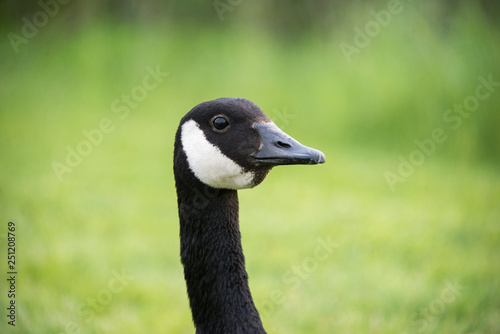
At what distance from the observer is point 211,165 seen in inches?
89.3

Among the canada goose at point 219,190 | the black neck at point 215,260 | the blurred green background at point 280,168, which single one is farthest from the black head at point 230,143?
the blurred green background at point 280,168

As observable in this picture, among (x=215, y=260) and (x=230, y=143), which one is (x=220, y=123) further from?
(x=215, y=260)

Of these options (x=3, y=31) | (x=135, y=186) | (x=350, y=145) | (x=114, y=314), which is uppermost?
(x=3, y=31)

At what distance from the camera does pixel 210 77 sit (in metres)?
7.07

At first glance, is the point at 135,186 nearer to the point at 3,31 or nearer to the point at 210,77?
the point at 210,77

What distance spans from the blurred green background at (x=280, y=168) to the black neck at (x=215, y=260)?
1.19 metres

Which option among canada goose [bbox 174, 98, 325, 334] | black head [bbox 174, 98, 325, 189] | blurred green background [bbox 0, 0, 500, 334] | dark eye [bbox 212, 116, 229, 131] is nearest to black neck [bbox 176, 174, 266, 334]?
canada goose [bbox 174, 98, 325, 334]

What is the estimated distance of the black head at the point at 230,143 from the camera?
2248 mm

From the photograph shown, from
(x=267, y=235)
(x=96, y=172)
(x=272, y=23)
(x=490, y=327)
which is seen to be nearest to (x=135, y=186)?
(x=96, y=172)

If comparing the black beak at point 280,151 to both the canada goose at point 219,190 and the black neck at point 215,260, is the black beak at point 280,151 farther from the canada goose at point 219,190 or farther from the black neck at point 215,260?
the black neck at point 215,260

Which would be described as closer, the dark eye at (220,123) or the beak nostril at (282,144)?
the beak nostril at (282,144)

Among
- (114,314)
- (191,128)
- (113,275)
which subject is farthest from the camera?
(113,275)

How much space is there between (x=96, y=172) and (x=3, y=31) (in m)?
2.74

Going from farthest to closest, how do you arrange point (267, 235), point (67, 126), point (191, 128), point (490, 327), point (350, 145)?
point (67, 126) < point (350, 145) < point (267, 235) < point (490, 327) < point (191, 128)
